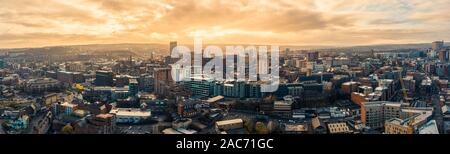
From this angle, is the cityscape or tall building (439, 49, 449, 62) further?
tall building (439, 49, 449, 62)

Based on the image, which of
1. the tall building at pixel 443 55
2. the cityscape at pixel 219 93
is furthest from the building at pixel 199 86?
the tall building at pixel 443 55

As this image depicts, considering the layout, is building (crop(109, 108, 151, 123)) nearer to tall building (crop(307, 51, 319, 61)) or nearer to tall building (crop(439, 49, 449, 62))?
tall building (crop(307, 51, 319, 61))

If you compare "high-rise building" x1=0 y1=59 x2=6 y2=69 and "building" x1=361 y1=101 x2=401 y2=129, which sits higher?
"high-rise building" x1=0 y1=59 x2=6 y2=69

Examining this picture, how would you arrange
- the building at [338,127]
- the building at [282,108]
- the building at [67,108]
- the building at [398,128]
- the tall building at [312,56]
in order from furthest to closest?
1. the tall building at [312,56]
2. the building at [282,108]
3. the building at [67,108]
4. the building at [338,127]
5. the building at [398,128]

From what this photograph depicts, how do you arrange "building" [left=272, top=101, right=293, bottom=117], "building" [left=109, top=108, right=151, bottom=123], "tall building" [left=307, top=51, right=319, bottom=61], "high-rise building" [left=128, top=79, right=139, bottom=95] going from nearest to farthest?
1. "building" [left=109, top=108, right=151, bottom=123]
2. "building" [left=272, top=101, right=293, bottom=117]
3. "high-rise building" [left=128, top=79, right=139, bottom=95]
4. "tall building" [left=307, top=51, right=319, bottom=61]

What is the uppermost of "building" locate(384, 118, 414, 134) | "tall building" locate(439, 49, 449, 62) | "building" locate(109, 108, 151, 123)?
"tall building" locate(439, 49, 449, 62)

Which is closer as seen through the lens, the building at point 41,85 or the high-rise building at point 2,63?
the high-rise building at point 2,63

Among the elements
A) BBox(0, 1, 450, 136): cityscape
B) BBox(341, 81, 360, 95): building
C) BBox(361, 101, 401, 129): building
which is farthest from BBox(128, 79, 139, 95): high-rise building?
BBox(361, 101, 401, 129): building

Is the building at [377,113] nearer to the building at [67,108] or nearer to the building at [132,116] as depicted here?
the building at [132,116]

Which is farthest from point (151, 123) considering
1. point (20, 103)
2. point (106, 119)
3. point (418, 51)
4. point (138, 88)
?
point (418, 51)

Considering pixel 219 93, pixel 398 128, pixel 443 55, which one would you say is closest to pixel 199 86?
pixel 219 93
